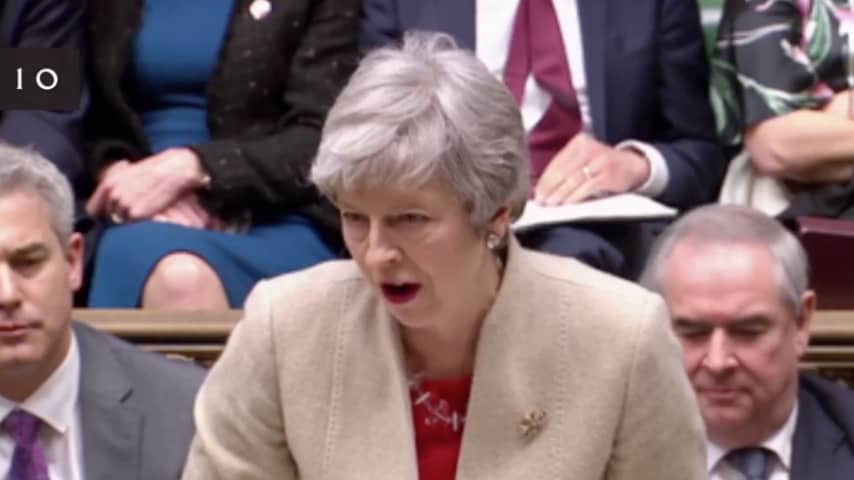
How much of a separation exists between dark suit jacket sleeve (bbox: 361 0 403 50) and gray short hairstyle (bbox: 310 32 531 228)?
131 centimetres

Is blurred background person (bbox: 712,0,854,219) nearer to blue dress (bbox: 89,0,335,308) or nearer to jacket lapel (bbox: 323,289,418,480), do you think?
blue dress (bbox: 89,0,335,308)

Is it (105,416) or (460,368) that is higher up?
(460,368)

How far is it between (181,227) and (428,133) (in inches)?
50.8

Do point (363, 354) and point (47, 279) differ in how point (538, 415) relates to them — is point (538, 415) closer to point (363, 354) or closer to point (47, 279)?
point (363, 354)

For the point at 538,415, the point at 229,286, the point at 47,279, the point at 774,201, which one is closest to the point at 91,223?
the point at 229,286

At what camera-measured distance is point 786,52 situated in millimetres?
3227

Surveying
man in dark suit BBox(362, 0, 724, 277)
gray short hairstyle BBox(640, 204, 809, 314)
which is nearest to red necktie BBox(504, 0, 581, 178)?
man in dark suit BBox(362, 0, 724, 277)

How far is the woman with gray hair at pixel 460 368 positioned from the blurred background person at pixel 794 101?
1.22 metres

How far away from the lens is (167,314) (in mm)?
2889

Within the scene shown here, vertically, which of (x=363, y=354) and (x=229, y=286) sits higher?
(x=363, y=354)

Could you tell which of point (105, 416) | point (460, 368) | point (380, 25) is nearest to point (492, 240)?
point (460, 368)

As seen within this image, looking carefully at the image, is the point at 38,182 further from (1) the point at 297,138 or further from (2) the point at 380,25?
(2) the point at 380,25

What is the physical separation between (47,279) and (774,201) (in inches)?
49.0

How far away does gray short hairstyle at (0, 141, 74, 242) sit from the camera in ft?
8.45
